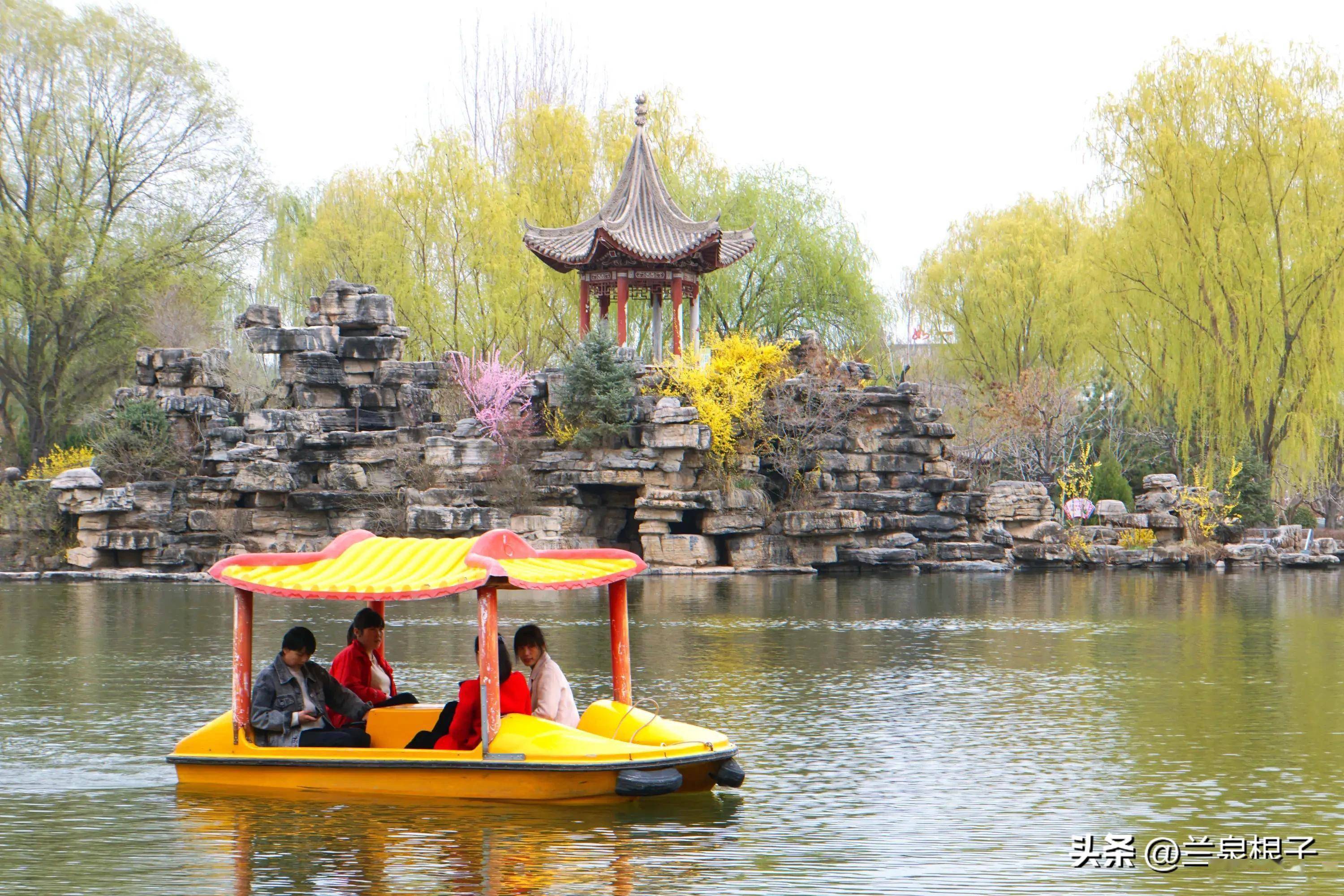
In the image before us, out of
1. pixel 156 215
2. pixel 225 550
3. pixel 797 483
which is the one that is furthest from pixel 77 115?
pixel 797 483

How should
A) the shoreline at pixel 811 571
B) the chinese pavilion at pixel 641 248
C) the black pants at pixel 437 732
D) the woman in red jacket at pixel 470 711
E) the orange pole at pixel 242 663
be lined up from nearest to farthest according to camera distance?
1. the woman in red jacket at pixel 470 711
2. the black pants at pixel 437 732
3. the orange pole at pixel 242 663
4. the shoreline at pixel 811 571
5. the chinese pavilion at pixel 641 248

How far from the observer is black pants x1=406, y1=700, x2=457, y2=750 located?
34.2 feet

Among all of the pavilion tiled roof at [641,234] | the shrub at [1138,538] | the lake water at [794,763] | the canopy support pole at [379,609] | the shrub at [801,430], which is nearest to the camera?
the lake water at [794,763]

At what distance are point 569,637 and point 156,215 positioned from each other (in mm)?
28139

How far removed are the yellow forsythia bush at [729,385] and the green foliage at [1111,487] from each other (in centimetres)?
1049

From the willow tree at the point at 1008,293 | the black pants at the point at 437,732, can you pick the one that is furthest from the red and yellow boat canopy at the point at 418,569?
the willow tree at the point at 1008,293

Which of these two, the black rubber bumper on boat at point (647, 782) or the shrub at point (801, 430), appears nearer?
the black rubber bumper on boat at point (647, 782)

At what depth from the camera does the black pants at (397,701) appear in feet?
36.6

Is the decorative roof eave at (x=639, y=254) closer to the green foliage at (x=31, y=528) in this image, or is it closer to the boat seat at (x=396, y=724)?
the green foliage at (x=31, y=528)

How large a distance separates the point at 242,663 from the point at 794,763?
4.31 meters

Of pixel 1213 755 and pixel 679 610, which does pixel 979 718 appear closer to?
pixel 1213 755

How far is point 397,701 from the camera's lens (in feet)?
36.8

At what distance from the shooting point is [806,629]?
865 inches

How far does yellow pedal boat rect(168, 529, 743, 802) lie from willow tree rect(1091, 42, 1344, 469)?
29910 mm
